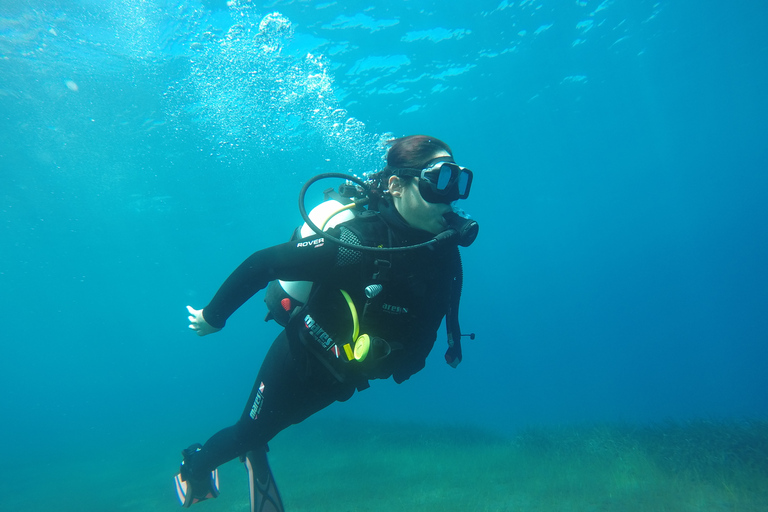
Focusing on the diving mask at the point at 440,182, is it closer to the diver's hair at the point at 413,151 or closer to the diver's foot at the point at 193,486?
the diver's hair at the point at 413,151

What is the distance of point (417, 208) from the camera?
105 inches

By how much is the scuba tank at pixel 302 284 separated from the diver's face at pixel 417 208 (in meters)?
0.38

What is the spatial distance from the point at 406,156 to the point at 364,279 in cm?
97

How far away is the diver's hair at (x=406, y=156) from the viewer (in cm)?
274

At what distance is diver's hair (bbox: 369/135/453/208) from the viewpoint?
2738mm

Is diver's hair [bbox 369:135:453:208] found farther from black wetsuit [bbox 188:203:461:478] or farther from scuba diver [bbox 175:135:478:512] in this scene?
black wetsuit [bbox 188:203:461:478]

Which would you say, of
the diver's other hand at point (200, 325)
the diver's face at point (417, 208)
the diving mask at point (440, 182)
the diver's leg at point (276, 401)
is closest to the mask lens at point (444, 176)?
the diving mask at point (440, 182)

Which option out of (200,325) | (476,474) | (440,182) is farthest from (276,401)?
(476,474)

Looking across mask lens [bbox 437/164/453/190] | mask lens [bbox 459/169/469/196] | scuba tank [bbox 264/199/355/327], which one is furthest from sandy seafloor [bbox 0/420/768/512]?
mask lens [bbox 437/164/453/190]

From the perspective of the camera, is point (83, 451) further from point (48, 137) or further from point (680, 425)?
point (680, 425)

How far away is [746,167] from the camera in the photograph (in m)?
52.3

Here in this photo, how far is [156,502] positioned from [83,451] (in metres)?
14.9

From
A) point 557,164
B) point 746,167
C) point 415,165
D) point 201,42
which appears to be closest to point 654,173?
point 746,167

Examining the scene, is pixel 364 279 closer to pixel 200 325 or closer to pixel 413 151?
pixel 413 151
